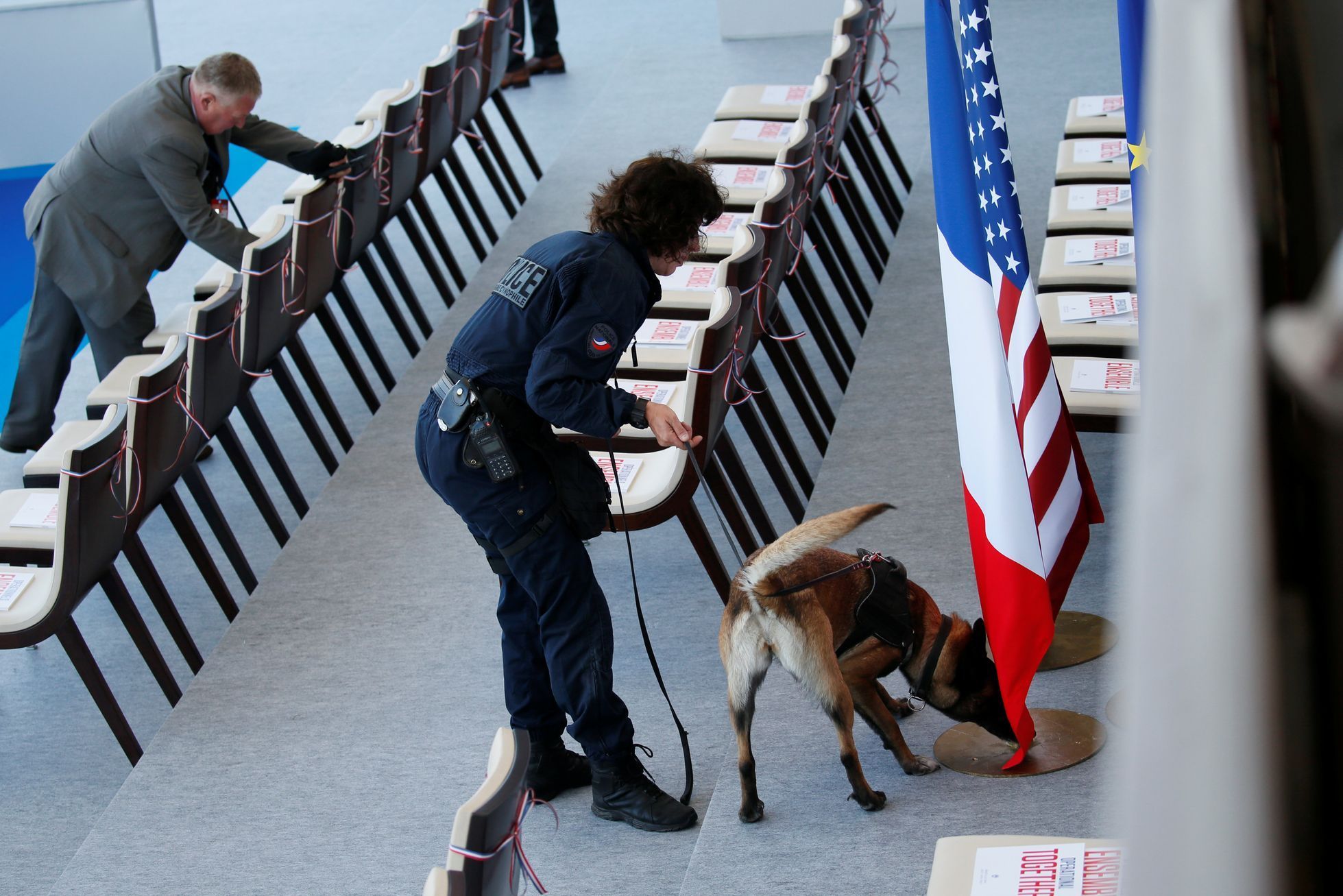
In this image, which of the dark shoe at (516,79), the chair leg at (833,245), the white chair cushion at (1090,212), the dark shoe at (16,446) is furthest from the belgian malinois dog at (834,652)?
the dark shoe at (516,79)

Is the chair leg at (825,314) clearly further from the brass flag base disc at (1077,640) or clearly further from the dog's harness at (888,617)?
the dog's harness at (888,617)

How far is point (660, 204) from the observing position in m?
3.07

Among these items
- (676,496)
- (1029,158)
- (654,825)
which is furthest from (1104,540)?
(1029,158)

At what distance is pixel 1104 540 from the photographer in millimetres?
4250

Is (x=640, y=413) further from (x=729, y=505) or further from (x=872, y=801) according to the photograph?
(x=729, y=505)

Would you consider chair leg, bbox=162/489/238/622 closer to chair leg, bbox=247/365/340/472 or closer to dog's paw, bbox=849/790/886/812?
chair leg, bbox=247/365/340/472

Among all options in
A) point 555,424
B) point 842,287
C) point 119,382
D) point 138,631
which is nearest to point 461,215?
point 842,287

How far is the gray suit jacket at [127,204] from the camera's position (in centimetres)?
517

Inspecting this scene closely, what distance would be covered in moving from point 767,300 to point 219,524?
80.4 inches

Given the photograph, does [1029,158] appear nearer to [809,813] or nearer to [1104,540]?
[1104,540]

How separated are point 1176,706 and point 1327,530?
0.18 meters

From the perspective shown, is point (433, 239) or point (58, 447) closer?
point (58, 447)

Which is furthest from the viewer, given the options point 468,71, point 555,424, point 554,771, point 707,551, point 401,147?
point 468,71

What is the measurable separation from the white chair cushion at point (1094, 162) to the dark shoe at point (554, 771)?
3.27 metres
